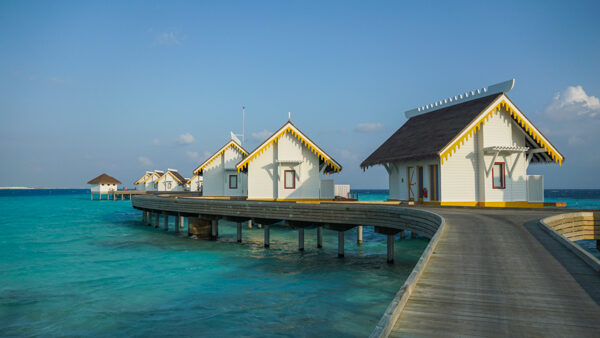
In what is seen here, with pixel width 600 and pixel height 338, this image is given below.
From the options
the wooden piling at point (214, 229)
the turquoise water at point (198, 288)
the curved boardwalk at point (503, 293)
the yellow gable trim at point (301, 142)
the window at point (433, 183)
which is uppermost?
the yellow gable trim at point (301, 142)

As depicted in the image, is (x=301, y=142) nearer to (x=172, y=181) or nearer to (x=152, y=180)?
(x=172, y=181)

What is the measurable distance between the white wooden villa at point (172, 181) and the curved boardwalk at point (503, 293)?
70189 mm

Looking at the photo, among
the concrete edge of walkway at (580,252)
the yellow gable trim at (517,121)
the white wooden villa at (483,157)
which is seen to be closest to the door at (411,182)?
the white wooden villa at (483,157)

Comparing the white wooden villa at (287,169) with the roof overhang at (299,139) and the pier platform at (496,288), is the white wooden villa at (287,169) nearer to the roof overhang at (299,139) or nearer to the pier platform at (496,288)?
the roof overhang at (299,139)

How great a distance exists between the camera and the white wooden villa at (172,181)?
73500 mm

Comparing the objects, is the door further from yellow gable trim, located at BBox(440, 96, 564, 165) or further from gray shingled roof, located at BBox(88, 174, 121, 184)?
gray shingled roof, located at BBox(88, 174, 121, 184)

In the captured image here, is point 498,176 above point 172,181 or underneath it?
above

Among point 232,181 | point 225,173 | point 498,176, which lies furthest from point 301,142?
point 498,176

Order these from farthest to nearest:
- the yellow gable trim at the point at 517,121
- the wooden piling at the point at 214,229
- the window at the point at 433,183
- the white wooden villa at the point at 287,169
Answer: the white wooden villa at the point at 287,169 < the wooden piling at the point at 214,229 < the window at the point at 433,183 < the yellow gable trim at the point at 517,121

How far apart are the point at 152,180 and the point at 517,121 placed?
8438 centimetres

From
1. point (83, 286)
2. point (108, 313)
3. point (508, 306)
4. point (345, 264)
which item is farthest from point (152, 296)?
point (508, 306)

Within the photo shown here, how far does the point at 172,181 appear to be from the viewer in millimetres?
75375

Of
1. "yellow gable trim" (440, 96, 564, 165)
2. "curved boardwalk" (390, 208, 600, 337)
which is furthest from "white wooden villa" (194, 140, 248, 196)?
"curved boardwalk" (390, 208, 600, 337)

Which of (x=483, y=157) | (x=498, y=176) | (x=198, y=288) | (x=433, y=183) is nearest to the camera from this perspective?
(x=198, y=288)
